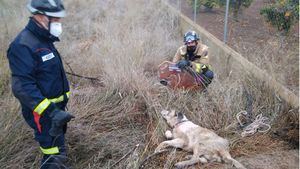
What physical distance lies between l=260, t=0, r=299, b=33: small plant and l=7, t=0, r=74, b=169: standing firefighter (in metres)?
4.15

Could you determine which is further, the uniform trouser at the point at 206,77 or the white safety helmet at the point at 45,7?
the uniform trouser at the point at 206,77

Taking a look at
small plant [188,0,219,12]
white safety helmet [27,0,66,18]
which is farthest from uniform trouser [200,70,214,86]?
small plant [188,0,219,12]

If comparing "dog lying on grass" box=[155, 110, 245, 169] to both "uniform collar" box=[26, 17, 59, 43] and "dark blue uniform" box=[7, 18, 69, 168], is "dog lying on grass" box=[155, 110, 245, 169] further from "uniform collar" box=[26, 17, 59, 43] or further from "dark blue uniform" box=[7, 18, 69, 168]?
"uniform collar" box=[26, 17, 59, 43]

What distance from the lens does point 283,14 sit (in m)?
6.23

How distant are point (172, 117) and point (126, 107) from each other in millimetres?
711

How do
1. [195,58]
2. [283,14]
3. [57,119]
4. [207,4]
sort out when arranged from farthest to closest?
[207,4], [283,14], [195,58], [57,119]

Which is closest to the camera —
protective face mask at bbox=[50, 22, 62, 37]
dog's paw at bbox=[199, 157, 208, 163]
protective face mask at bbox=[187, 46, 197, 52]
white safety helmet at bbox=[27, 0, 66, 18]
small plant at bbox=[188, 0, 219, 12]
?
white safety helmet at bbox=[27, 0, 66, 18]

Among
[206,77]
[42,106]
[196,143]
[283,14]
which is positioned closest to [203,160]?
[196,143]

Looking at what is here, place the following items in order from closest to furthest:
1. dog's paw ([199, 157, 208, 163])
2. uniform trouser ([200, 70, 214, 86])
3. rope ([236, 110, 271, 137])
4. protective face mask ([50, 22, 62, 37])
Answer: protective face mask ([50, 22, 62, 37]), dog's paw ([199, 157, 208, 163]), rope ([236, 110, 271, 137]), uniform trouser ([200, 70, 214, 86])

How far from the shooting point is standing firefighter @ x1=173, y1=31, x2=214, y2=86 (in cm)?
543

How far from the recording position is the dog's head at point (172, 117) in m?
4.45

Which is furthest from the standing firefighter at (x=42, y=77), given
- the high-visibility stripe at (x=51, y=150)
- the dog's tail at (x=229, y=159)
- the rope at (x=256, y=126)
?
the rope at (x=256, y=126)

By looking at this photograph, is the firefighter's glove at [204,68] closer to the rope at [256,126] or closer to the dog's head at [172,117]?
the dog's head at [172,117]

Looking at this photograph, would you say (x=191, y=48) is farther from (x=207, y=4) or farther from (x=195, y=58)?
(x=207, y=4)
